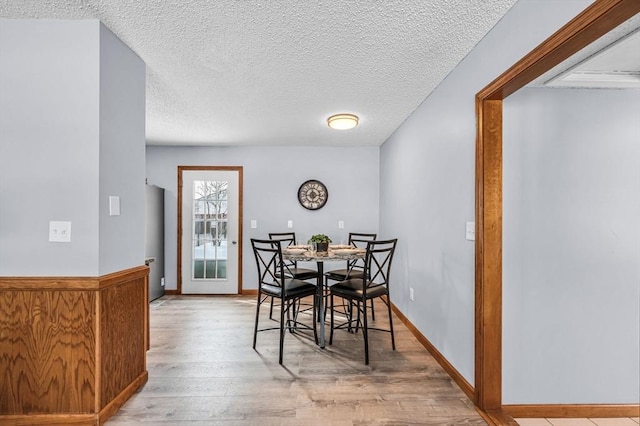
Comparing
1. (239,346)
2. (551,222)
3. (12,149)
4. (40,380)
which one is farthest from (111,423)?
(551,222)

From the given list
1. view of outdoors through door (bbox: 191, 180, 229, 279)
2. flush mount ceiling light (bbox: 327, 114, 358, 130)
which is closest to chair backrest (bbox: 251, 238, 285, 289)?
flush mount ceiling light (bbox: 327, 114, 358, 130)

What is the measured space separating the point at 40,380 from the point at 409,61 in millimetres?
2938

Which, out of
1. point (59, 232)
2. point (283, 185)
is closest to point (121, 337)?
point (59, 232)

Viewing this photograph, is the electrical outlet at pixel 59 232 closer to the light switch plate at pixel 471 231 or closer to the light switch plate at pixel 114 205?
the light switch plate at pixel 114 205

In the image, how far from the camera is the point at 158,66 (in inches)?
88.6

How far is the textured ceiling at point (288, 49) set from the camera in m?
1.63

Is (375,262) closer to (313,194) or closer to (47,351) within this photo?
(313,194)

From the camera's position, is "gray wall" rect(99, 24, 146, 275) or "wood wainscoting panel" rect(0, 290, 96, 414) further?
"gray wall" rect(99, 24, 146, 275)

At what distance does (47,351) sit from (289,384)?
1.42m

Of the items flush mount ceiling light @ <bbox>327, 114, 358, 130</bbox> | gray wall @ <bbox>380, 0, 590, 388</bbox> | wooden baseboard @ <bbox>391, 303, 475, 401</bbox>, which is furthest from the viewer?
flush mount ceiling light @ <bbox>327, 114, 358, 130</bbox>

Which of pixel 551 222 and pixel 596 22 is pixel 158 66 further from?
pixel 551 222

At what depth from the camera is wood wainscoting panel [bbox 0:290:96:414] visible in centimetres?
170

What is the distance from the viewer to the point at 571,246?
1.93m

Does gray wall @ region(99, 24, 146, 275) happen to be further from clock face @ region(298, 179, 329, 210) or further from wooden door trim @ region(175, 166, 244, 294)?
clock face @ region(298, 179, 329, 210)
